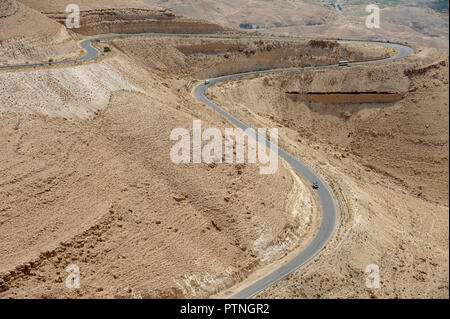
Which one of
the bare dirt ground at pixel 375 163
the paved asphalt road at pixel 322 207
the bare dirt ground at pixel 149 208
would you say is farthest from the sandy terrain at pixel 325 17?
the bare dirt ground at pixel 149 208

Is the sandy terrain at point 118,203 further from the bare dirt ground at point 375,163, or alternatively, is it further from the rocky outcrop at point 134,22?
the rocky outcrop at point 134,22

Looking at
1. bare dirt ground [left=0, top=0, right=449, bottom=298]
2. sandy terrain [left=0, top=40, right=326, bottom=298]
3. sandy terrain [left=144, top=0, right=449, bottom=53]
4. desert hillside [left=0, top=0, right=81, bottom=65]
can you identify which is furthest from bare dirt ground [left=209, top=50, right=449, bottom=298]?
sandy terrain [left=144, top=0, right=449, bottom=53]

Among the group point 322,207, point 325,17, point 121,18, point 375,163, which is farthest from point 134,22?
point 325,17

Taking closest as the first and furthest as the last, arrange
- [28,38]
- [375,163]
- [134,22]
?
1. [28,38]
2. [375,163]
3. [134,22]

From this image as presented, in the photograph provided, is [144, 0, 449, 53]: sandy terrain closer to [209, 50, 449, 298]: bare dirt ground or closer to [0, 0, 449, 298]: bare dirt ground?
[209, 50, 449, 298]: bare dirt ground

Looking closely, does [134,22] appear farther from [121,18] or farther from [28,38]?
[28,38]

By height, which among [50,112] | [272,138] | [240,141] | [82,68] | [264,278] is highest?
[82,68]

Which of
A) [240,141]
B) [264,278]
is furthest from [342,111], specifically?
[264,278]
